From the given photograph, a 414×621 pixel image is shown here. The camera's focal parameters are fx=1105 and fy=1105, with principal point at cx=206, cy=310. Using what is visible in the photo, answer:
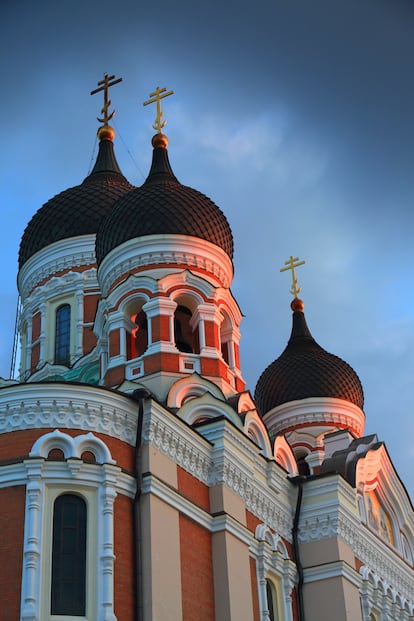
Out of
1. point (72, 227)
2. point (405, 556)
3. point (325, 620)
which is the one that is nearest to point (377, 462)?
point (405, 556)

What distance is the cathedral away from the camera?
12.9m

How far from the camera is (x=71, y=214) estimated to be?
22.3 m

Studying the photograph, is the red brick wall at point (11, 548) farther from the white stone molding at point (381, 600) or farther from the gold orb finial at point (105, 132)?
the gold orb finial at point (105, 132)

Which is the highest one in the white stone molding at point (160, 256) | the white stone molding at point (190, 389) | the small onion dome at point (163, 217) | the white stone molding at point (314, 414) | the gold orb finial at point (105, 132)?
the gold orb finial at point (105, 132)

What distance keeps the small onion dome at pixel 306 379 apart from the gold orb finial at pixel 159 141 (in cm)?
548

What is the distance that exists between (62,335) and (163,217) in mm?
3850

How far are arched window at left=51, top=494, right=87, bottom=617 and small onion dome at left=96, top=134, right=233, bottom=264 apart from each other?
21.7 ft

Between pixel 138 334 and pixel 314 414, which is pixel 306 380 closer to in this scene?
pixel 314 414

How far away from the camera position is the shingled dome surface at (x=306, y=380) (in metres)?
22.8

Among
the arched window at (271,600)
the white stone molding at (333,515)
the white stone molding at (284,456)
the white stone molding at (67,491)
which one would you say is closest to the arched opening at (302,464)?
the white stone molding at (284,456)

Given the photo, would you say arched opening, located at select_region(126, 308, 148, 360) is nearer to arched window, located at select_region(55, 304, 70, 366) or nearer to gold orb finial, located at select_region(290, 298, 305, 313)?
arched window, located at select_region(55, 304, 70, 366)

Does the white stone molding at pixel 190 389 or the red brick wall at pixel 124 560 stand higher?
the white stone molding at pixel 190 389

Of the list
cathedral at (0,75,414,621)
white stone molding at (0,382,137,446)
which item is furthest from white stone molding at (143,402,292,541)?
white stone molding at (0,382,137,446)

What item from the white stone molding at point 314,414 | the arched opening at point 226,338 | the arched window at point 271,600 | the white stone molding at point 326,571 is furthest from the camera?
the white stone molding at point 314,414
